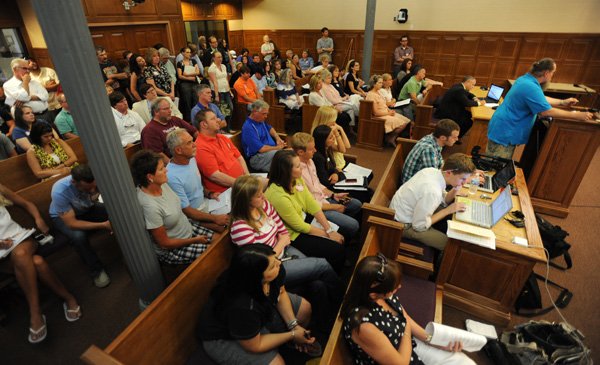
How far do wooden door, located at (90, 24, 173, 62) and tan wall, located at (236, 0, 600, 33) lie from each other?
4.05 metres

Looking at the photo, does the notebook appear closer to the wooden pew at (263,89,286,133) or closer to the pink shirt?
the pink shirt

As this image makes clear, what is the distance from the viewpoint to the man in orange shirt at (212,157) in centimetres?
284

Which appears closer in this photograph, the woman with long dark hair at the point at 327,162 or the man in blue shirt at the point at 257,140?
the woman with long dark hair at the point at 327,162

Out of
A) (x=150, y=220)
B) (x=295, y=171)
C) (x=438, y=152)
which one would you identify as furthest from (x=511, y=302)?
(x=150, y=220)

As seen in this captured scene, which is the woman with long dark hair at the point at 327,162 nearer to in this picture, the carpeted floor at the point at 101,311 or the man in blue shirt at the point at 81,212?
the carpeted floor at the point at 101,311

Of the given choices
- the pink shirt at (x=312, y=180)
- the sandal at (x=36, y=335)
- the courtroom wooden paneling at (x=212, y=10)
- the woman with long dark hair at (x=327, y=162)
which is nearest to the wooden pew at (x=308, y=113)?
the woman with long dark hair at (x=327, y=162)

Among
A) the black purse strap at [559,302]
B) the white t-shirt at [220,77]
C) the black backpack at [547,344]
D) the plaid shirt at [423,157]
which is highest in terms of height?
the white t-shirt at [220,77]

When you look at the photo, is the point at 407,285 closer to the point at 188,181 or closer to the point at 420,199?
the point at 420,199

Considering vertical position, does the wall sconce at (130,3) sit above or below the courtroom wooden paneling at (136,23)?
above

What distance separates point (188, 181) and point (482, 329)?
243 centimetres

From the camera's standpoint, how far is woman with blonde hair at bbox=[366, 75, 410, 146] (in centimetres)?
515

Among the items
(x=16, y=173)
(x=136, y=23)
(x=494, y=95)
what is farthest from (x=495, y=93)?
(x=136, y=23)

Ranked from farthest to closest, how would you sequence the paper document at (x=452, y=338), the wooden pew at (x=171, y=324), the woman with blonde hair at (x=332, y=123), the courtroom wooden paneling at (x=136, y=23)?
1. the courtroom wooden paneling at (x=136, y=23)
2. the woman with blonde hair at (x=332, y=123)
3. the paper document at (x=452, y=338)
4. the wooden pew at (x=171, y=324)

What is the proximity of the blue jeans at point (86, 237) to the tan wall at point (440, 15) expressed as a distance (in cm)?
858
